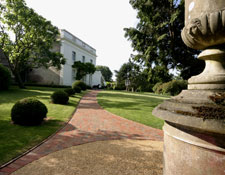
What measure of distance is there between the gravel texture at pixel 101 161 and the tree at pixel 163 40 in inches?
275

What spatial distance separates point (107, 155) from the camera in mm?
3639

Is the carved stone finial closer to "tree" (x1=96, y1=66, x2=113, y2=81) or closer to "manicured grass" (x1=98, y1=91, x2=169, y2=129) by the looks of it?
"manicured grass" (x1=98, y1=91, x2=169, y2=129)

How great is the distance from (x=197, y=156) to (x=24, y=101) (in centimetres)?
605

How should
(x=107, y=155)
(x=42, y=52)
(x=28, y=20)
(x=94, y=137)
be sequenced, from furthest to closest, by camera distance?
(x=42, y=52)
(x=28, y=20)
(x=94, y=137)
(x=107, y=155)

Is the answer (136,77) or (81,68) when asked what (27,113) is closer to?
(81,68)

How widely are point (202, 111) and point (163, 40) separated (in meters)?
9.58

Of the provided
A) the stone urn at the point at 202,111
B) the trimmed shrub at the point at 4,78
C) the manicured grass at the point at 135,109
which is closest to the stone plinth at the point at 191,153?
the stone urn at the point at 202,111

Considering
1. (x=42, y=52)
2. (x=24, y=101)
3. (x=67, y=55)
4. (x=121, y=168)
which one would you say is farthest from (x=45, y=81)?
(x=121, y=168)

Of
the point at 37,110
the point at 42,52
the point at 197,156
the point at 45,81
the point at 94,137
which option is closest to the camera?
the point at 197,156

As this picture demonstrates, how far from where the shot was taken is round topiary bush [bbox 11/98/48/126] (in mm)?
5552

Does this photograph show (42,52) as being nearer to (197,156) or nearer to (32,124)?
(32,124)

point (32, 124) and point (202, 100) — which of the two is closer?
point (202, 100)

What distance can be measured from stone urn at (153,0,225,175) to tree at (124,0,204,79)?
8267 millimetres

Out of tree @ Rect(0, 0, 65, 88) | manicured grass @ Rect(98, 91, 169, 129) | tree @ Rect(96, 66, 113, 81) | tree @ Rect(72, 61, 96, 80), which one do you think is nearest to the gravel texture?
manicured grass @ Rect(98, 91, 169, 129)
